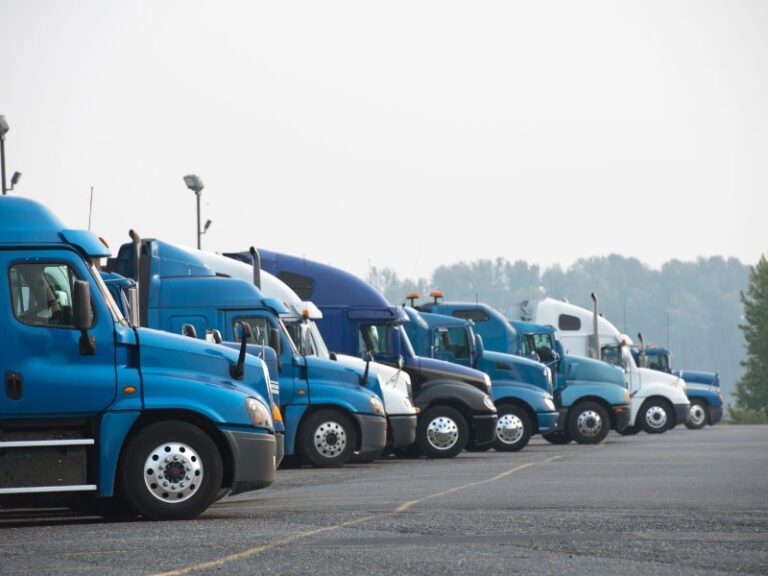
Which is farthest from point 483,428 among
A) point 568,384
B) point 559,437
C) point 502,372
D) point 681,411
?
point 681,411

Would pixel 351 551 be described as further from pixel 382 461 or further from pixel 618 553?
pixel 382 461

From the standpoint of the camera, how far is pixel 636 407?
4066cm

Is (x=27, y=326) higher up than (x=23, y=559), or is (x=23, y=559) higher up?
(x=27, y=326)

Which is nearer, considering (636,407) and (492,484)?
(492,484)

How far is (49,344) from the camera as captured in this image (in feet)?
43.9

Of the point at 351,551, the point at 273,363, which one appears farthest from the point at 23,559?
the point at 273,363

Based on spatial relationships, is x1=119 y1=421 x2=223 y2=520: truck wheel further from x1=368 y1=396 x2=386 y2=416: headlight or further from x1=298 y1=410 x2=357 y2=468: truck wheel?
x1=368 y1=396 x2=386 y2=416: headlight

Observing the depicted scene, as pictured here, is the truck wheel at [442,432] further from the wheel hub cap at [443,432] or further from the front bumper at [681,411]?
the front bumper at [681,411]

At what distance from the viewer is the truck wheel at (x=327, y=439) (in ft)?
76.2

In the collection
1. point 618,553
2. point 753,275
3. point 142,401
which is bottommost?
point 618,553

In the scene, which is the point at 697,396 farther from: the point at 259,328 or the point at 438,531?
the point at 438,531

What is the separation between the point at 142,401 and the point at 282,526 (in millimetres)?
1655

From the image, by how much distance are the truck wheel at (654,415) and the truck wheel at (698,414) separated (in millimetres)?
6883

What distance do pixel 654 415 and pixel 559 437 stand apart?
21.2 feet
